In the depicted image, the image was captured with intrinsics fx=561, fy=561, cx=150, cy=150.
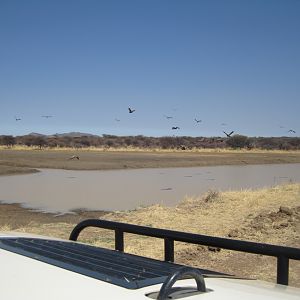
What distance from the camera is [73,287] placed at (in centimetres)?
195

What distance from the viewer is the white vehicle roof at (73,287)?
1.89 m

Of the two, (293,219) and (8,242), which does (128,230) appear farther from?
(293,219)

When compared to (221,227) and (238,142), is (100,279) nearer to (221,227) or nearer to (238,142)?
(221,227)

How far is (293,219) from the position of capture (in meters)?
11.5

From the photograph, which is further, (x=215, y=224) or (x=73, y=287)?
(x=215, y=224)

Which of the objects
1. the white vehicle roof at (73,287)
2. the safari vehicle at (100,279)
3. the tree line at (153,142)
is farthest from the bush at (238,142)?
the white vehicle roof at (73,287)

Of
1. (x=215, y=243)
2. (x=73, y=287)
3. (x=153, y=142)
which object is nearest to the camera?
(x=73, y=287)

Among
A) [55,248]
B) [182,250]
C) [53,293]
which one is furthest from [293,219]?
[53,293]

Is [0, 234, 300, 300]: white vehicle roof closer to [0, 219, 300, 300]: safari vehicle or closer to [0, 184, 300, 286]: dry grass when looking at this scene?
[0, 219, 300, 300]: safari vehicle

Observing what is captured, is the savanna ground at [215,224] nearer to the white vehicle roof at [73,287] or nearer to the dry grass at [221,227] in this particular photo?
the dry grass at [221,227]

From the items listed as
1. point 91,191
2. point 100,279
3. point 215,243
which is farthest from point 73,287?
point 91,191

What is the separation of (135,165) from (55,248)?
36.9 metres

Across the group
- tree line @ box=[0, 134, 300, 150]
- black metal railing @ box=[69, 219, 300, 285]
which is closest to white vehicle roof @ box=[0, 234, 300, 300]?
black metal railing @ box=[69, 219, 300, 285]

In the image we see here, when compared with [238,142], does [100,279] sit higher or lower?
lower
